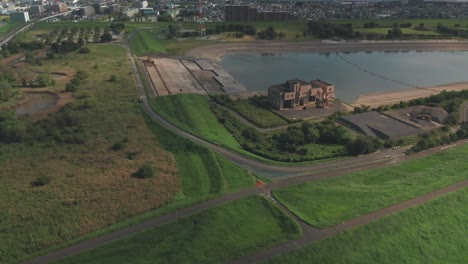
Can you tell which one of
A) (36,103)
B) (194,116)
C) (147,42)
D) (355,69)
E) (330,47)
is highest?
(147,42)

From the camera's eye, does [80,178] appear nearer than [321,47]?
Yes

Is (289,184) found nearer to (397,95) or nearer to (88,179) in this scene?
(88,179)

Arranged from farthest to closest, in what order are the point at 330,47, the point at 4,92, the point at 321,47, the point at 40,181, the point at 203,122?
the point at 321,47
the point at 330,47
the point at 4,92
the point at 203,122
the point at 40,181

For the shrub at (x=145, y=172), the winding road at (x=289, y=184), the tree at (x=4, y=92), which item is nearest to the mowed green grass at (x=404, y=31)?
the winding road at (x=289, y=184)

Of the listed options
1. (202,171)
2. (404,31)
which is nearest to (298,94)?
(202,171)

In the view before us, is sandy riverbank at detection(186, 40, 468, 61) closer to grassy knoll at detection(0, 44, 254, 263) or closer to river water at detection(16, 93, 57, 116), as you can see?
river water at detection(16, 93, 57, 116)

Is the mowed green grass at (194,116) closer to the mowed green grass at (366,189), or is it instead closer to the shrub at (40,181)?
the mowed green grass at (366,189)
